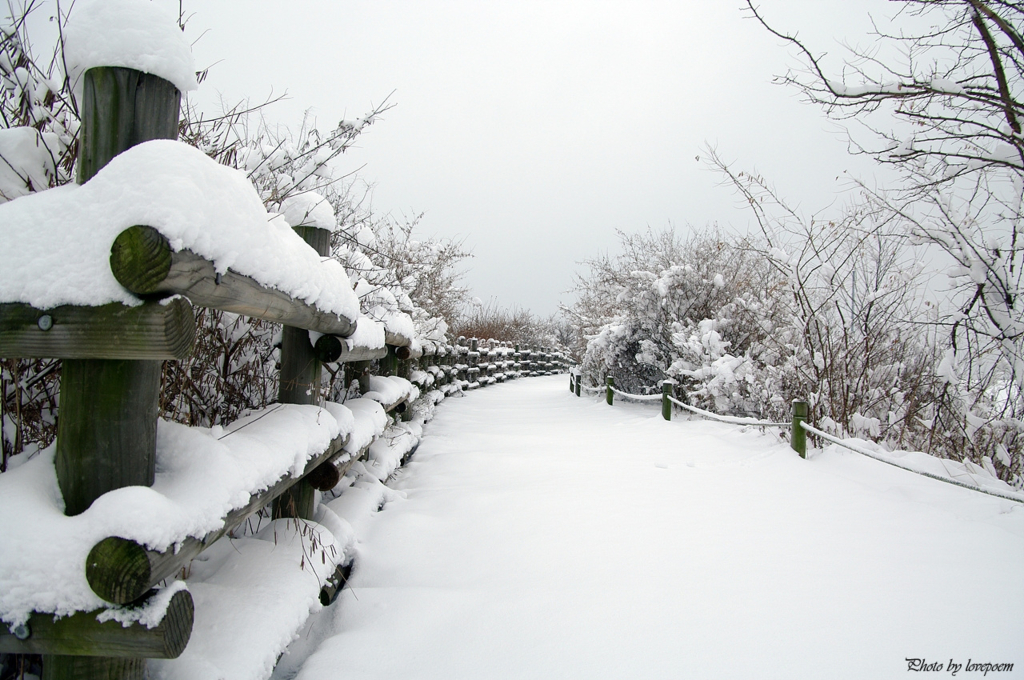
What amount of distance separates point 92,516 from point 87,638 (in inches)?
9.8

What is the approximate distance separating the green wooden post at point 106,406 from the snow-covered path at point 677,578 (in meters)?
0.94

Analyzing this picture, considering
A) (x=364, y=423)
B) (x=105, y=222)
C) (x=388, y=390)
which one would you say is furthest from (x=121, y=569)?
(x=388, y=390)

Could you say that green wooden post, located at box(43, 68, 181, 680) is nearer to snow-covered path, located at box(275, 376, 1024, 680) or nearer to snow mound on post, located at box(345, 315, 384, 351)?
snow-covered path, located at box(275, 376, 1024, 680)

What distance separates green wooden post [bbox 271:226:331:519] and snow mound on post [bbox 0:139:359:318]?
1.20m

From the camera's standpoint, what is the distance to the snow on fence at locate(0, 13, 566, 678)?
1.04m

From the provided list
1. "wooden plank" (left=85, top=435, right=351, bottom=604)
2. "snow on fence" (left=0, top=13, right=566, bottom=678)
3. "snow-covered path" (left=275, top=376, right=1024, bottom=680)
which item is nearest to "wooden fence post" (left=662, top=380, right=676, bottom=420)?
"snow-covered path" (left=275, top=376, right=1024, bottom=680)

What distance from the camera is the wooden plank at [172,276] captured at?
1.03 metres

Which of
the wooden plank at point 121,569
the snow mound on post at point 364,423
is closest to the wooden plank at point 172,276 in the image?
the wooden plank at point 121,569

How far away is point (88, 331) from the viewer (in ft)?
3.51

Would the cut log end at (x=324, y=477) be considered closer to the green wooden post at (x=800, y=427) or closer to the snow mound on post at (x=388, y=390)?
the snow mound on post at (x=388, y=390)

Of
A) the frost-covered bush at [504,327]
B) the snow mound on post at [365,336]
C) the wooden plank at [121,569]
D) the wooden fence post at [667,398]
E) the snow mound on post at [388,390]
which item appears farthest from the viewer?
the frost-covered bush at [504,327]

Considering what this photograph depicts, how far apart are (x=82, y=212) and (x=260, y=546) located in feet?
4.55

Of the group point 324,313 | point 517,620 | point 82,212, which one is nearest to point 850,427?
point 517,620

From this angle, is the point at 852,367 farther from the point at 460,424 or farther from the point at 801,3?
the point at 460,424
